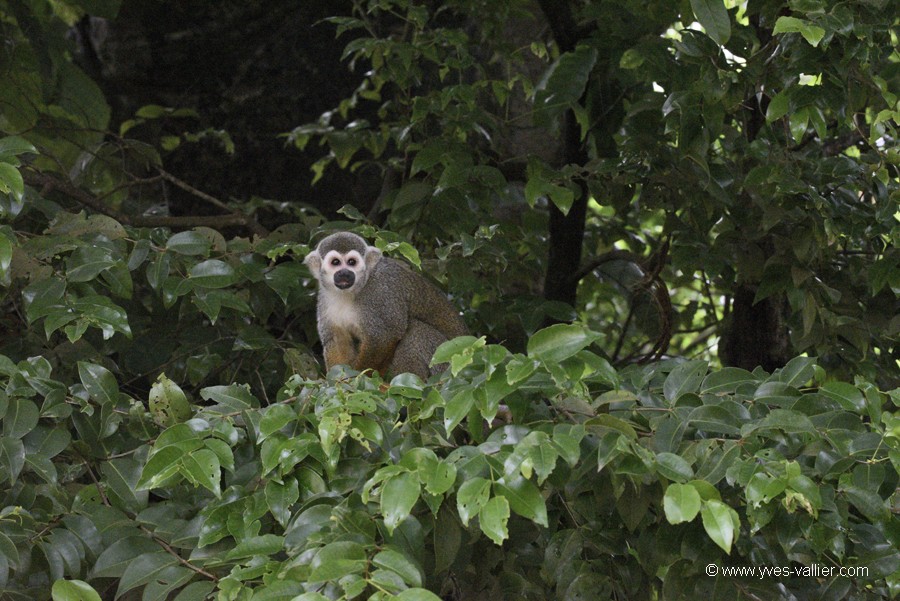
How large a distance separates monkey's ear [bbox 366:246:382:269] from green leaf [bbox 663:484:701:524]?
294 cm

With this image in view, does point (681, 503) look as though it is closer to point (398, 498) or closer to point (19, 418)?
point (398, 498)

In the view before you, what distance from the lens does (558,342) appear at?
2.19 m

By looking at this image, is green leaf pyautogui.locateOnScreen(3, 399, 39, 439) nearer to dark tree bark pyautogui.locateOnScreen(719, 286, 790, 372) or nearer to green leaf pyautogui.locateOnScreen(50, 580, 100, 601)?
green leaf pyautogui.locateOnScreen(50, 580, 100, 601)

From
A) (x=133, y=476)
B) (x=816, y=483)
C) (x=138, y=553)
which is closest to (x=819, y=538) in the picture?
(x=816, y=483)

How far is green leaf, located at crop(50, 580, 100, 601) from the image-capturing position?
86.7 inches

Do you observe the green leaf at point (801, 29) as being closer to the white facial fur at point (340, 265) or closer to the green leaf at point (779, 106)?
the green leaf at point (779, 106)

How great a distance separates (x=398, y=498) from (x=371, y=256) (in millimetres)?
2880

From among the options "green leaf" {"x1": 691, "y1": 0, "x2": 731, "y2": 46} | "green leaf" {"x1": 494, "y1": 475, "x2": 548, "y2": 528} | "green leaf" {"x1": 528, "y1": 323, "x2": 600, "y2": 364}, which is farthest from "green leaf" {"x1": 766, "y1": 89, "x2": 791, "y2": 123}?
→ "green leaf" {"x1": 494, "y1": 475, "x2": 548, "y2": 528}

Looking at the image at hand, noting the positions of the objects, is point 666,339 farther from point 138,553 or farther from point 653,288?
point 138,553

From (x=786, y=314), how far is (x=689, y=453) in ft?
10.3

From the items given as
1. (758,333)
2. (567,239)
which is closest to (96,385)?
(567,239)

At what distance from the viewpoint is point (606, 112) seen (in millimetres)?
4820

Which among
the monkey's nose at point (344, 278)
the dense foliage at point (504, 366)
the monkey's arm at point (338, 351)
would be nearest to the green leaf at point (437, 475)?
the dense foliage at point (504, 366)

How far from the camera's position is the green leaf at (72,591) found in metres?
2.20
